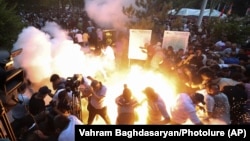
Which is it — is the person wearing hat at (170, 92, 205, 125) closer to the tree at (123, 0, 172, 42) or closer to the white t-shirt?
the white t-shirt

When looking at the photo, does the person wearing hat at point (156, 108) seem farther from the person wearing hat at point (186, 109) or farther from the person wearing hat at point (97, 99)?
the person wearing hat at point (97, 99)

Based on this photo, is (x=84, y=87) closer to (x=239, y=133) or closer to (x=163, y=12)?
(x=239, y=133)

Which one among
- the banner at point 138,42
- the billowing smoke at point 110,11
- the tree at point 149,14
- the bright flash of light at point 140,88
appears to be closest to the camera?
the bright flash of light at point 140,88

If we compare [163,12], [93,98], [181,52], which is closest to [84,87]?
[93,98]

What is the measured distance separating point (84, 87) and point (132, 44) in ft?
15.9

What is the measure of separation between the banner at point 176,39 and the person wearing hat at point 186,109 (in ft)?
18.5

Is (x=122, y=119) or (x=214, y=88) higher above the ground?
(x=214, y=88)

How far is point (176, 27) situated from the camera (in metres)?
14.3

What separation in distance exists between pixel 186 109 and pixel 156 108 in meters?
0.61

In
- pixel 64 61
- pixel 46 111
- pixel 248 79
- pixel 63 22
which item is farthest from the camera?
pixel 63 22

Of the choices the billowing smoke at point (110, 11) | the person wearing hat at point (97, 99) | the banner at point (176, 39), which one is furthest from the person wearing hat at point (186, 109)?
the billowing smoke at point (110, 11)

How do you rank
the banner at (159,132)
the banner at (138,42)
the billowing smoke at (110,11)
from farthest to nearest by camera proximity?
the billowing smoke at (110,11) → the banner at (138,42) → the banner at (159,132)

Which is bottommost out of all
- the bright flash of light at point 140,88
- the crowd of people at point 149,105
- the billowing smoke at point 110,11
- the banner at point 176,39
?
the bright flash of light at point 140,88

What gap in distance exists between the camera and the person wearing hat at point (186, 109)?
16.4 ft
